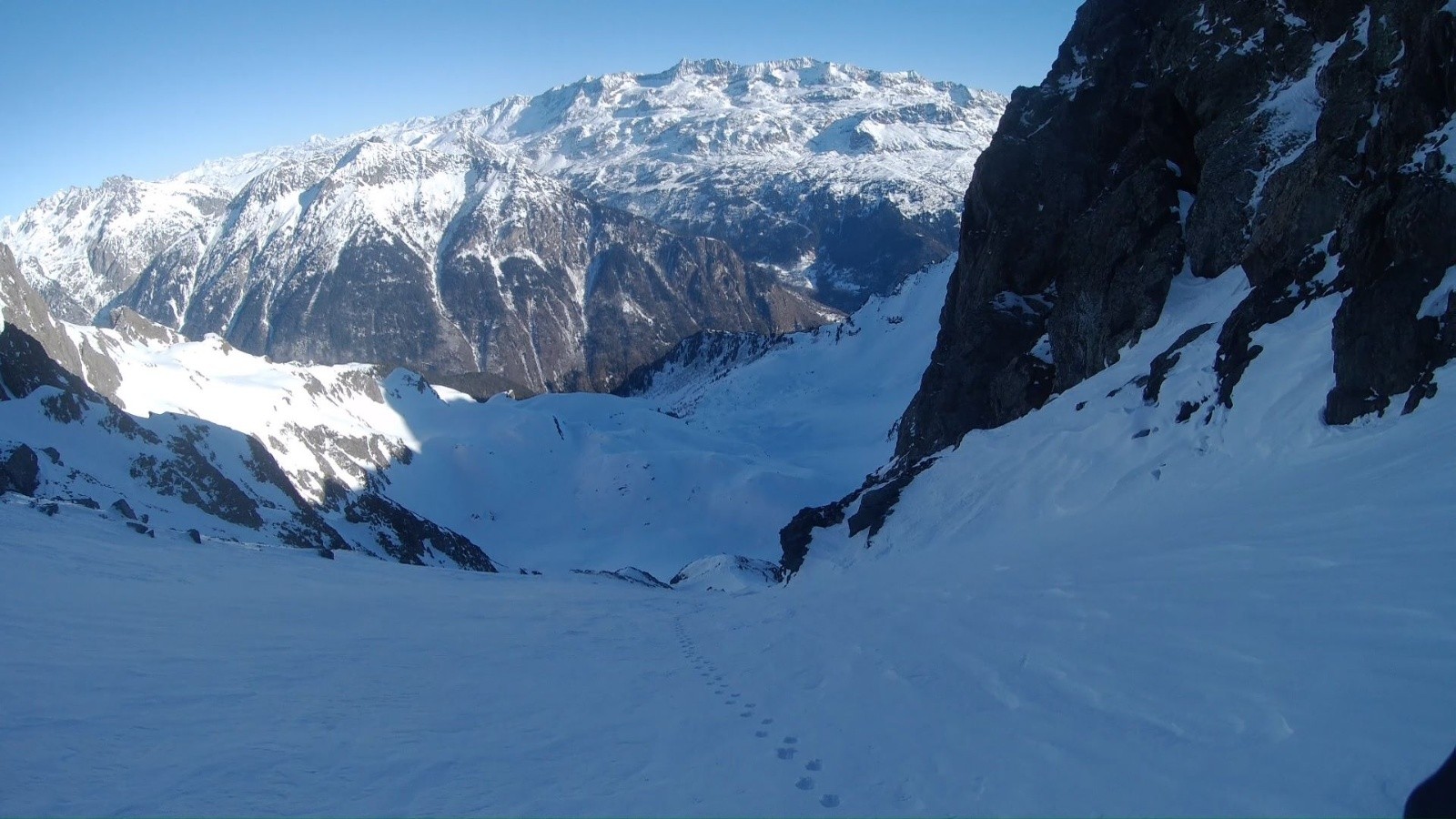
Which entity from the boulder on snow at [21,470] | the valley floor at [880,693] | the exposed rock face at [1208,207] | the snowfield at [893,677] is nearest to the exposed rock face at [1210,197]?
the exposed rock face at [1208,207]

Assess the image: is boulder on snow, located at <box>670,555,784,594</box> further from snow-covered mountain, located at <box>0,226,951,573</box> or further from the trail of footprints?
the trail of footprints

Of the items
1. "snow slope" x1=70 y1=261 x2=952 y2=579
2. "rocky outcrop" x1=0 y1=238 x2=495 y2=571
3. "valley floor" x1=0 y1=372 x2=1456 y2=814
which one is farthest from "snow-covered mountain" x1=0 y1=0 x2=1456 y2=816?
"snow slope" x1=70 y1=261 x2=952 y2=579

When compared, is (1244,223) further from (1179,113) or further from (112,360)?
(112,360)

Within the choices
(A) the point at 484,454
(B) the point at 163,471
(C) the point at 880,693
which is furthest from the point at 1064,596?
(A) the point at 484,454

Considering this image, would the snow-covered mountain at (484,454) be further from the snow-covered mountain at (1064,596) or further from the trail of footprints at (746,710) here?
the trail of footprints at (746,710)

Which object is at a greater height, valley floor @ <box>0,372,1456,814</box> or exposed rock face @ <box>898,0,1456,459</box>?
exposed rock face @ <box>898,0,1456,459</box>

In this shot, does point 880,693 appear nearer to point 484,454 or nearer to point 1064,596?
point 1064,596
